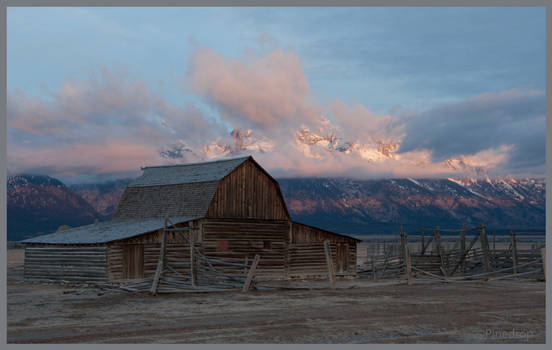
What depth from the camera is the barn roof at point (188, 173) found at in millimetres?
39844

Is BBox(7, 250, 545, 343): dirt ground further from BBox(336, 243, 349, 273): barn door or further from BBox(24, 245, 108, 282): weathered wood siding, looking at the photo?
BBox(336, 243, 349, 273): barn door

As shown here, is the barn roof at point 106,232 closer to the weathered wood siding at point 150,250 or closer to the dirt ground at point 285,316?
the weathered wood siding at point 150,250

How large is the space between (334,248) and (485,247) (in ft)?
32.5

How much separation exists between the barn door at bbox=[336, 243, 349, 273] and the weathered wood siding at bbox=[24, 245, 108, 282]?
15124 mm

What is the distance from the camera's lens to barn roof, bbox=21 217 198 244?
112ft

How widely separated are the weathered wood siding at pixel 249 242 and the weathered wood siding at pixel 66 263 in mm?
6063

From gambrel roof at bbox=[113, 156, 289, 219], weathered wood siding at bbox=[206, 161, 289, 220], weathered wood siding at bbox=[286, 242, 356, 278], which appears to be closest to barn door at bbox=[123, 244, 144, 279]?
gambrel roof at bbox=[113, 156, 289, 219]

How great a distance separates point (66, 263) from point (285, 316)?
18809mm

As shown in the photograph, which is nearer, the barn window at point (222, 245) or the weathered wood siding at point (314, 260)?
the barn window at point (222, 245)

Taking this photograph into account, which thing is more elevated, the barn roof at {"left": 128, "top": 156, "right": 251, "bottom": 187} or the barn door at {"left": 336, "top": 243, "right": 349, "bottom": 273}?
the barn roof at {"left": 128, "top": 156, "right": 251, "bottom": 187}

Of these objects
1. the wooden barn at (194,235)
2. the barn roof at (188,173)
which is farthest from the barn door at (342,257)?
the barn roof at (188,173)

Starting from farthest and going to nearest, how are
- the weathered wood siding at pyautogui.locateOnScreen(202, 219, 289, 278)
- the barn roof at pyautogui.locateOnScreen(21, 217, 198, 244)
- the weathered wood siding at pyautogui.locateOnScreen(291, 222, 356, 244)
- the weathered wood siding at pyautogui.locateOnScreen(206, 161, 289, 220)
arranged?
1. the weathered wood siding at pyautogui.locateOnScreen(291, 222, 356, 244)
2. the weathered wood siding at pyautogui.locateOnScreen(206, 161, 289, 220)
3. the weathered wood siding at pyautogui.locateOnScreen(202, 219, 289, 278)
4. the barn roof at pyautogui.locateOnScreen(21, 217, 198, 244)

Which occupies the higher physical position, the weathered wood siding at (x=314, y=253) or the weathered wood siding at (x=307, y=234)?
the weathered wood siding at (x=307, y=234)

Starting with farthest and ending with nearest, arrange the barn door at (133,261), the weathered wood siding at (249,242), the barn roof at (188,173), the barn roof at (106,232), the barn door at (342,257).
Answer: the barn door at (342,257) → the barn roof at (188,173) → the weathered wood siding at (249,242) → the barn roof at (106,232) → the barn door at (133,261)
